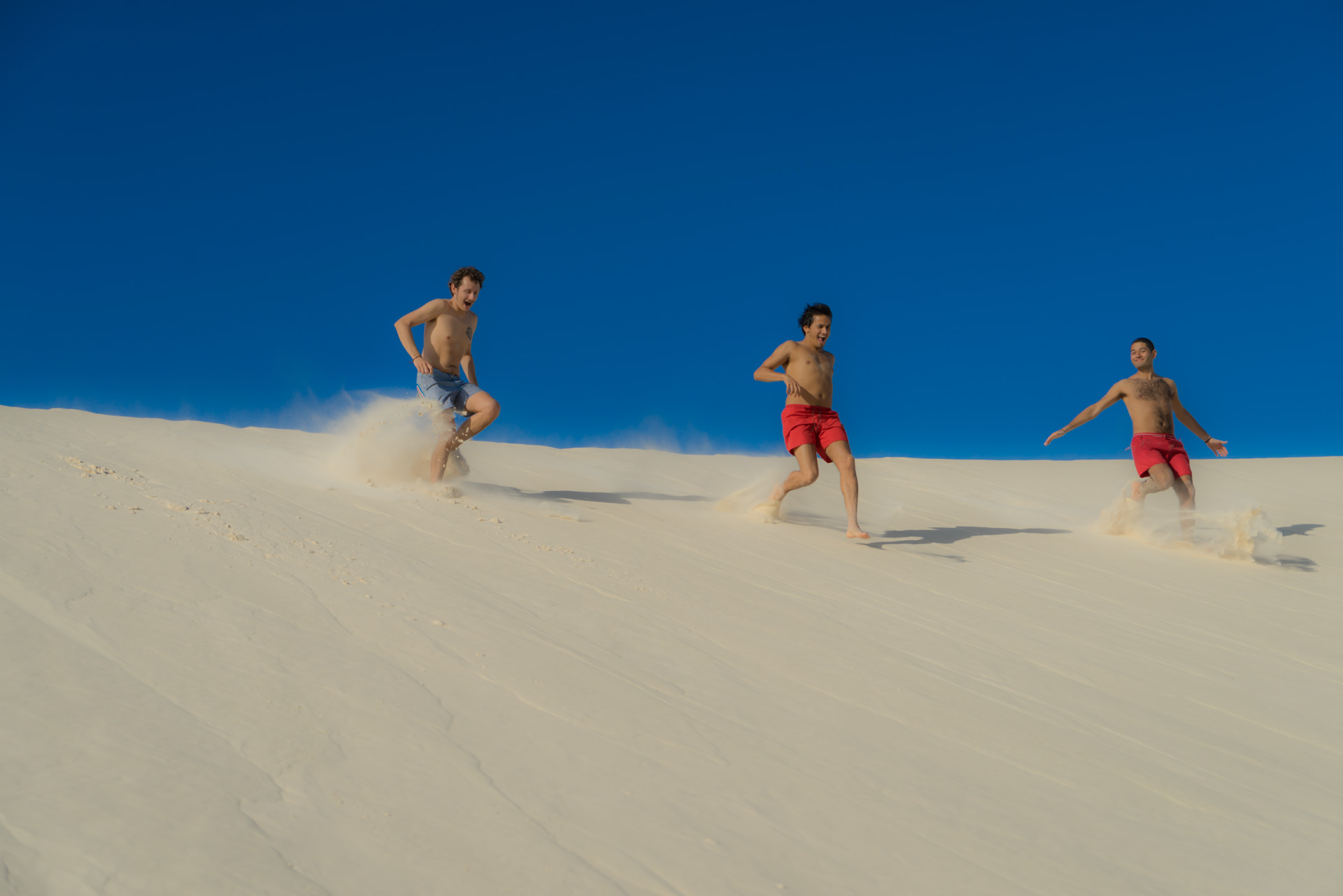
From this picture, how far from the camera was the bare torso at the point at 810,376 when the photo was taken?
605 centimetres

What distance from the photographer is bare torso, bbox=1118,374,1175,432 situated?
22.3 ft

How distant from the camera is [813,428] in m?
5.99

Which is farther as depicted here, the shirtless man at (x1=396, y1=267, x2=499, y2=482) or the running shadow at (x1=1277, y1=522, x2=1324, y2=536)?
the running shadow at (x1=1277, y1=522, x2=1324, y2=536)

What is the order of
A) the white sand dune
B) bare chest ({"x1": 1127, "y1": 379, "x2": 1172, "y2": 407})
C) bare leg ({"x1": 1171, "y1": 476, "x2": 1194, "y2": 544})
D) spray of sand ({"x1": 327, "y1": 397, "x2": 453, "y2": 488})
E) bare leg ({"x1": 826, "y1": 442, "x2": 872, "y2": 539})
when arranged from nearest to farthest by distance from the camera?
the white sand dune, spray of sand ({"x1": 327, "y1": 397, "x2": 453, "y2": 488}), bare leg ({"x1": 826, "y1": 442, "x2": 872, "y2": 539}), bare leg ({"x1": 1171, "y1": 476, "x2": 1194, "y2": 544}), bare chest ({"x1": 1127, "y1": 379, "x2": 1172, "y2": 407})

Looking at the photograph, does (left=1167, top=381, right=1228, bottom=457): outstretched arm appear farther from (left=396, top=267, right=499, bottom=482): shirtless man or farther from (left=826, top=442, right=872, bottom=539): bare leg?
(left=396, top=267, right=499, bottom=482): shirtless man

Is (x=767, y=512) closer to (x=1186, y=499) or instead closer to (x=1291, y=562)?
(x=1186, y=499)

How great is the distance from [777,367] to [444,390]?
2412 millimetres

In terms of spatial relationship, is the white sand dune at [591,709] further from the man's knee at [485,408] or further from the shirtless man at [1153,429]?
the shirtless man at [1153,429]

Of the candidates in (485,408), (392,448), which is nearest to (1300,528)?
(485,408)

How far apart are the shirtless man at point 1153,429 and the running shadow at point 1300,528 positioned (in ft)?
4.00

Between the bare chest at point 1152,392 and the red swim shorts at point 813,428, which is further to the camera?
the bare chest at point 1152,392

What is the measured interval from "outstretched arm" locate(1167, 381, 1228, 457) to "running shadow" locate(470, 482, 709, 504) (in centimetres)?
397

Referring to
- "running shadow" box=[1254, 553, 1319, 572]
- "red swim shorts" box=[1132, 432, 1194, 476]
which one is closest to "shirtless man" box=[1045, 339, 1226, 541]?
"red swim shorts" box=[1132, 432, 1194, 476]

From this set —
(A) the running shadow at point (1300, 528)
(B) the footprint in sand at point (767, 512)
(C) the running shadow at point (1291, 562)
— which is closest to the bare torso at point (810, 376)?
(B) the footprint in sand at point (767, 512)
